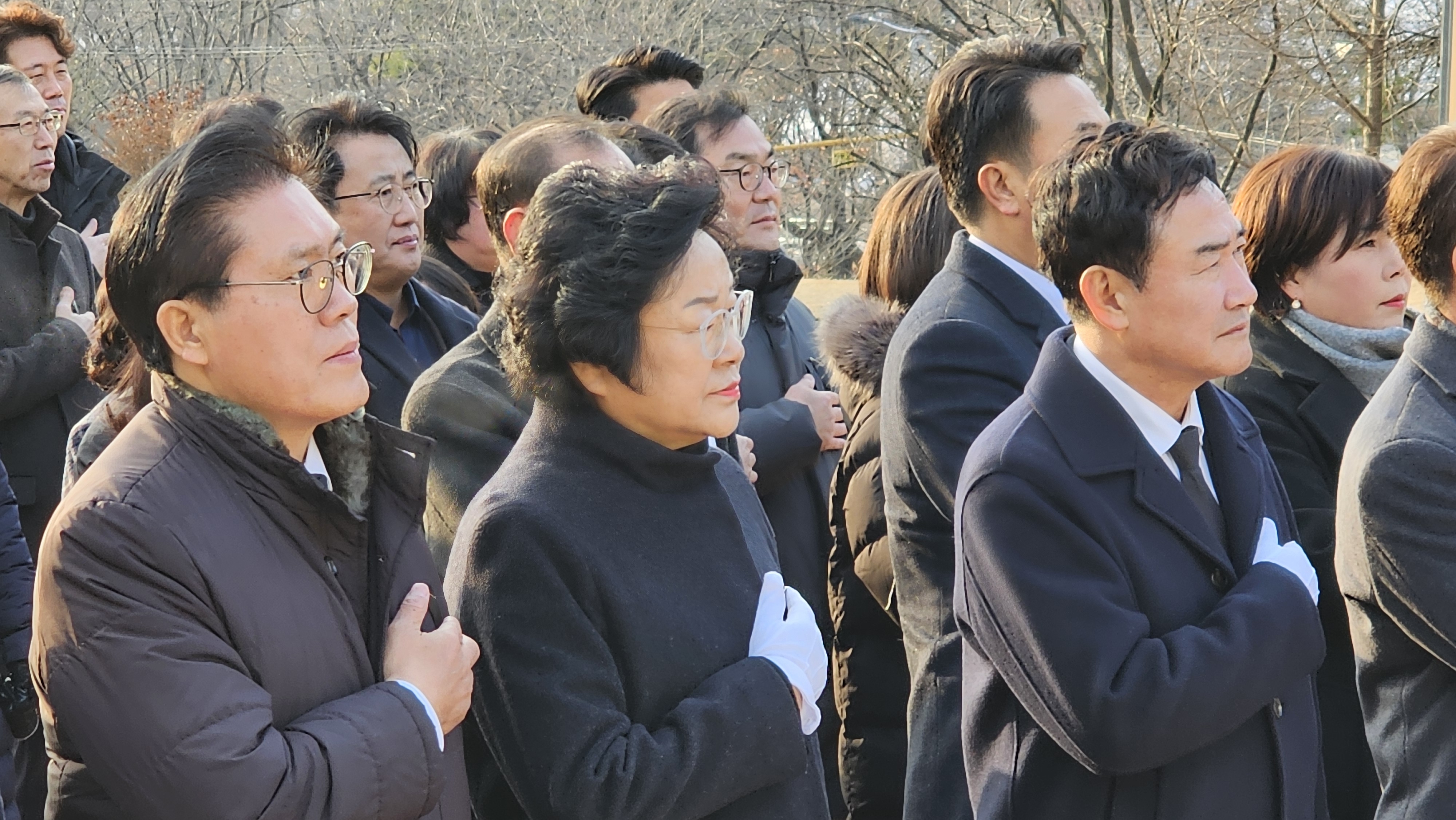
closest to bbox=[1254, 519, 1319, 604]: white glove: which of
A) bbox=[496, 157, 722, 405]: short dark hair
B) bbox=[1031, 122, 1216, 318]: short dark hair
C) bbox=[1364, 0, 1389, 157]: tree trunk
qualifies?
bbox=[1031, 122, 1216, 318]: short dark hair

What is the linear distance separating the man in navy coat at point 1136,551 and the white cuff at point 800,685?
0.31 meters

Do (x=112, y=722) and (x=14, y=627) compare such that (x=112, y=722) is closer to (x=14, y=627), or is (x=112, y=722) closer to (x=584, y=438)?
(x=584, y=438)

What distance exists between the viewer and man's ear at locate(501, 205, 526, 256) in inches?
131

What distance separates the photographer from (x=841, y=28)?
14141 mm

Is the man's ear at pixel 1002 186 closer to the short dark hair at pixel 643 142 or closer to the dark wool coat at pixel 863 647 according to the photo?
the dark wool coat at pixel 863 647

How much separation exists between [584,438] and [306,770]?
28.3 inches

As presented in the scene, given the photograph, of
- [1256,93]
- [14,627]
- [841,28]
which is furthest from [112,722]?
[841,28]

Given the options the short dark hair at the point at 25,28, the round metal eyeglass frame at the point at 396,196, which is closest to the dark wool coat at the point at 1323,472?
the round metal eyeglass frame at the point at 396,196

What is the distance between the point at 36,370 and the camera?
4477 mm

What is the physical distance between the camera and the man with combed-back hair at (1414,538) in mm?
2709

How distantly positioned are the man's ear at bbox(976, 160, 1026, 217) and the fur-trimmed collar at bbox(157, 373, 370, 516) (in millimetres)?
1578

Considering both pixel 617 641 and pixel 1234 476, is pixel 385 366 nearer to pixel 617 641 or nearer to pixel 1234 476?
pixel 617 641

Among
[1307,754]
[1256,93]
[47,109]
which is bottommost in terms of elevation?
[1256,93]

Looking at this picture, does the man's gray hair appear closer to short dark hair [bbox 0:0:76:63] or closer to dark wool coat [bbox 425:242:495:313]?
short dark hair [bbox 0:0:76:63]
